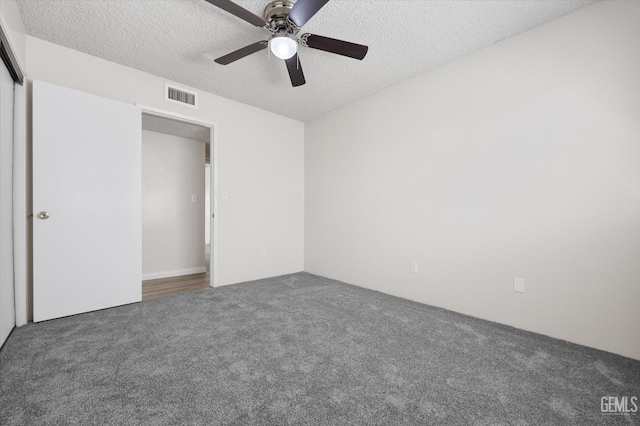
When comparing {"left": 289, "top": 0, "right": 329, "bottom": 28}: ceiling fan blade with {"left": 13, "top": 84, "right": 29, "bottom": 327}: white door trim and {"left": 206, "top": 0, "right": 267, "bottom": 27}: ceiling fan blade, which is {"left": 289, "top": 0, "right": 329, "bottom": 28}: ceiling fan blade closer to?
{"left": 206, "top": 0, "right": 267, "bottom": 27}: ceiling fan blade

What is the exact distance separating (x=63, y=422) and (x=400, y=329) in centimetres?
216

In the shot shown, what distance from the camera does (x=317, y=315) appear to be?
8.38 feet

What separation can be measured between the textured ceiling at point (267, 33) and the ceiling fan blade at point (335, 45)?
27 centimetres

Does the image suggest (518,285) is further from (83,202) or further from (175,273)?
(175,273)

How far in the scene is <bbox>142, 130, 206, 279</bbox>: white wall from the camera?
4348mm

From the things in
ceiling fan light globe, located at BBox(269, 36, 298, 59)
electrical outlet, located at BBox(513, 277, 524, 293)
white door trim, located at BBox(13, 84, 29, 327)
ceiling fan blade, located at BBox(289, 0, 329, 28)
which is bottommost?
electrical outlet, located at BBox(513, 277, 524, 293)

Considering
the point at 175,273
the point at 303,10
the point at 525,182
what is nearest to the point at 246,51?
the point at 303,10

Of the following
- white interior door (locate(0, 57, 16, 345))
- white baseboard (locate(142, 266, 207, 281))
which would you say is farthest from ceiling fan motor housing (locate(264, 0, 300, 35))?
white baseboard (locate(142, 266, 207, 281))

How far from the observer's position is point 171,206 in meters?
4.60

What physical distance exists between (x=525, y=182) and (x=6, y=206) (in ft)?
14.1

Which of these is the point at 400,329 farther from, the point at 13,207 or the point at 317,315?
the point at 13,207

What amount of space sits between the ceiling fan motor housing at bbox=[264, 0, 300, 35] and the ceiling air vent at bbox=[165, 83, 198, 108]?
1.78 meters

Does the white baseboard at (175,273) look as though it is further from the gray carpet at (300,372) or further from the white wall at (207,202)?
the gray carpet at (300,372)

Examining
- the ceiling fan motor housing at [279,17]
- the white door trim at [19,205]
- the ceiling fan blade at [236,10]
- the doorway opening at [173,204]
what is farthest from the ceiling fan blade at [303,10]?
the doorway opening at [173,204]
